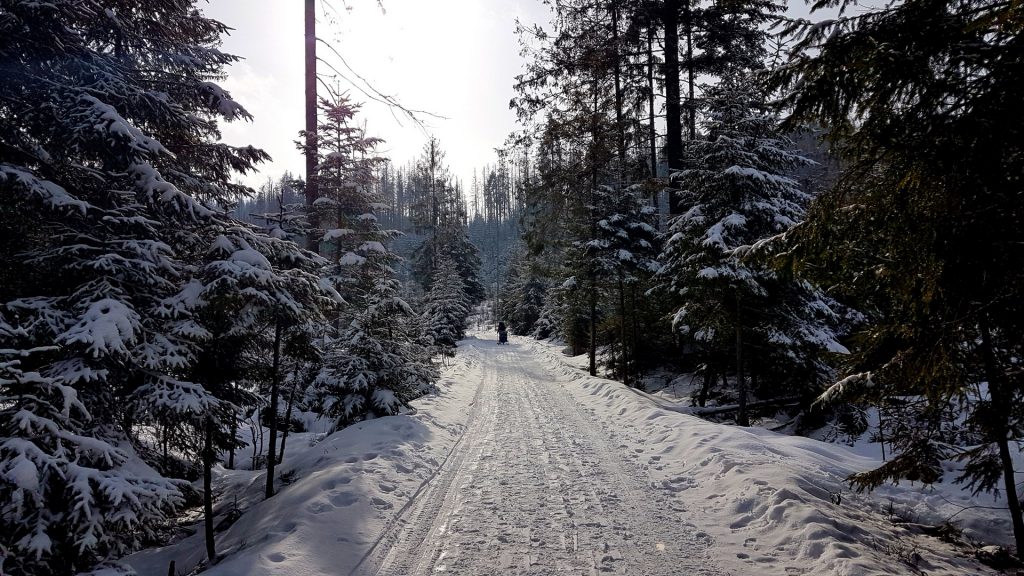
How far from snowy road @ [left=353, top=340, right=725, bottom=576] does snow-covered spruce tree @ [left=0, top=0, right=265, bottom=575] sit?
2.60 metres

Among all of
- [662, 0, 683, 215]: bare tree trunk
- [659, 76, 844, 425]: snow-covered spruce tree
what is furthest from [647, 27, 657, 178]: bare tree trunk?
[659, 76, 844, 425]: snow-covered spruce tree

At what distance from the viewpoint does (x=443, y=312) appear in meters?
31.9

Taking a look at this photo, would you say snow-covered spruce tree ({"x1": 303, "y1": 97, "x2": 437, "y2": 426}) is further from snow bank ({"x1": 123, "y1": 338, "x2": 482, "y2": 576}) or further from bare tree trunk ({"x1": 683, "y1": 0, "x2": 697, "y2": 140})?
bare tree trunk ({"x1": 683, "y1": 0, "x2": 697, "y2": 140})

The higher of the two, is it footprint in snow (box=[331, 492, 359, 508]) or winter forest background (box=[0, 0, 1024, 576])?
winter forest background (box=[0, 0, 1024, 576])

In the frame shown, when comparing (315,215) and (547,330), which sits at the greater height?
(315,215)

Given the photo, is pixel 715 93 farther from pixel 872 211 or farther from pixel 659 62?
pixel 872 211

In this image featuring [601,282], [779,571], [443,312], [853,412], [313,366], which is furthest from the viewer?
[443,312]

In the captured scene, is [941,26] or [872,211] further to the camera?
[872,211]

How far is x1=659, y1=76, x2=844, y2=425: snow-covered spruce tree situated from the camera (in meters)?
10.5

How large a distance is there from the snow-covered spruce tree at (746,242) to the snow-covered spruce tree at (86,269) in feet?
33.9

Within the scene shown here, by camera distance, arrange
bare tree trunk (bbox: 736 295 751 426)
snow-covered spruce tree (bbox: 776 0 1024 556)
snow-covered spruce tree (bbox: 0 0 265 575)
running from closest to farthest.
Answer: snow-covered spruce tree (bbox: 776 0 1024 556) → snow-covered spruce tree (bbox: 0 0 265 575) → bare tree trunk (bbox: 736 295 751 426)

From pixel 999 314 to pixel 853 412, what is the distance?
803 cm

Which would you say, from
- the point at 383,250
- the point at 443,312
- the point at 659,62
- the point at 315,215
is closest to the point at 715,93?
the point at 659,62

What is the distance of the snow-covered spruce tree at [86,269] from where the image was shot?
3740 mm
